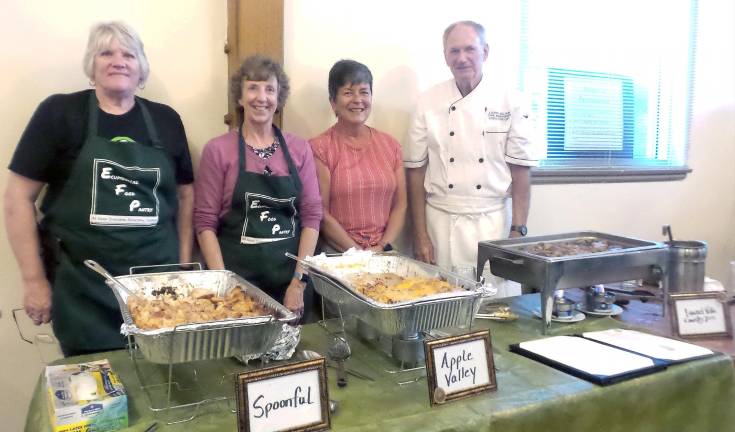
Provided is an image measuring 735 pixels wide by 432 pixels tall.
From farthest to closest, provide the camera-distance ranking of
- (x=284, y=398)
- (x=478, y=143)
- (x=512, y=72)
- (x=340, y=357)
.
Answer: (x=512, y=72)
(x=478, y=143)
(x=340, y=357)
(x=284, y=398)

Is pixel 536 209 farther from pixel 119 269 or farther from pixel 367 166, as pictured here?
pixel 119 269

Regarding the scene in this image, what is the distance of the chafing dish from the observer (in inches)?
61.1

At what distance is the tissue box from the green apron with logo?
2.68 ft

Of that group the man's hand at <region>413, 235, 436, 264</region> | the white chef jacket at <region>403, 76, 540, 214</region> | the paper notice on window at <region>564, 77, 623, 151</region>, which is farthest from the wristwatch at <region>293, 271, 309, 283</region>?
the paper notice on window at <region>564, 77, 623, 151</region>

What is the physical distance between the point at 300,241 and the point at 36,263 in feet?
2.66

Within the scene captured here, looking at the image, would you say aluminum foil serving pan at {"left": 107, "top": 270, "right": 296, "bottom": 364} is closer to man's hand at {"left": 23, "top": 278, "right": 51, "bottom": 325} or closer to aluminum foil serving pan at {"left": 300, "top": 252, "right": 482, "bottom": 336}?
aluminum foil serving pan at {"left": 300, "top": 252, "right": 482, "bottom": 336}

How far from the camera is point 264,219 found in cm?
192

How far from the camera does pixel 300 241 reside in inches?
78.4

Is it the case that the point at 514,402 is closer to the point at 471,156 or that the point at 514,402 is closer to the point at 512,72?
the point at 471,156

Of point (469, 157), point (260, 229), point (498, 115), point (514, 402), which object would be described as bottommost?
point (514, 402)

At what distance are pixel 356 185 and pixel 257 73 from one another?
0.57 m

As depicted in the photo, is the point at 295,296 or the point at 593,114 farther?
the point at 593,114

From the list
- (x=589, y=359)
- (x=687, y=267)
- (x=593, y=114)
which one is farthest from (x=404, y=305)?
(x=593, y=114)

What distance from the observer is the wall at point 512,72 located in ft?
7.69
